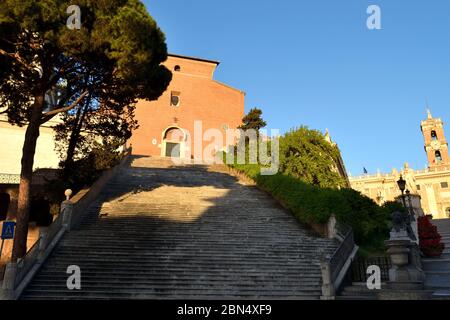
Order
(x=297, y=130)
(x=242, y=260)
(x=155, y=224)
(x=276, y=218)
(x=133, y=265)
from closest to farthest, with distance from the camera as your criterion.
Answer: (x=133, y=265)
(x=242, y=260)
(x=155, y=224)
(x=276, y=218)
(x=297, y=130)

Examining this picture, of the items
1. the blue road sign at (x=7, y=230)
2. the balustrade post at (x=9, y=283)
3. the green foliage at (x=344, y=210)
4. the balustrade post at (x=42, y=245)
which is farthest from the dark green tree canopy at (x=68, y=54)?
the green foliage at (x=344, y=210)

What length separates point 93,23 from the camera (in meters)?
11.1

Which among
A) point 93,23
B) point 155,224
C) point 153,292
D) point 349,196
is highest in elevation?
point 93,23

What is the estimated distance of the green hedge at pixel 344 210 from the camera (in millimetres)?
14109

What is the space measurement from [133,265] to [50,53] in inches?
295

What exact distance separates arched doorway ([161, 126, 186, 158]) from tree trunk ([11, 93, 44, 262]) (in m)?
21.9

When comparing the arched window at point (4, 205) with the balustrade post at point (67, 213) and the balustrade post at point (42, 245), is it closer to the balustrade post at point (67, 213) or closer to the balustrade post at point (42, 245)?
the balustrade post at point (67, 213)

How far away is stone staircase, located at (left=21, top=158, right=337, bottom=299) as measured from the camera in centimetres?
925

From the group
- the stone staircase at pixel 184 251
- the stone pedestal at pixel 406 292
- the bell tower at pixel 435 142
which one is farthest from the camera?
the bell tower at pixel 435 142

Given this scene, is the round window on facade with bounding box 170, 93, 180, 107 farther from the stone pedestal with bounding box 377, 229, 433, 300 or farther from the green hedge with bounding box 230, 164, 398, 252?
the stone pedestal with bounding box 377, 229, 433, 300

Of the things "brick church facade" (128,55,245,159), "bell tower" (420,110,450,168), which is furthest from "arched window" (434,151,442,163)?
"brick church facade" (128,55,245,159)

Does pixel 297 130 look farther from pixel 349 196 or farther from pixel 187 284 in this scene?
pixel 187 284
